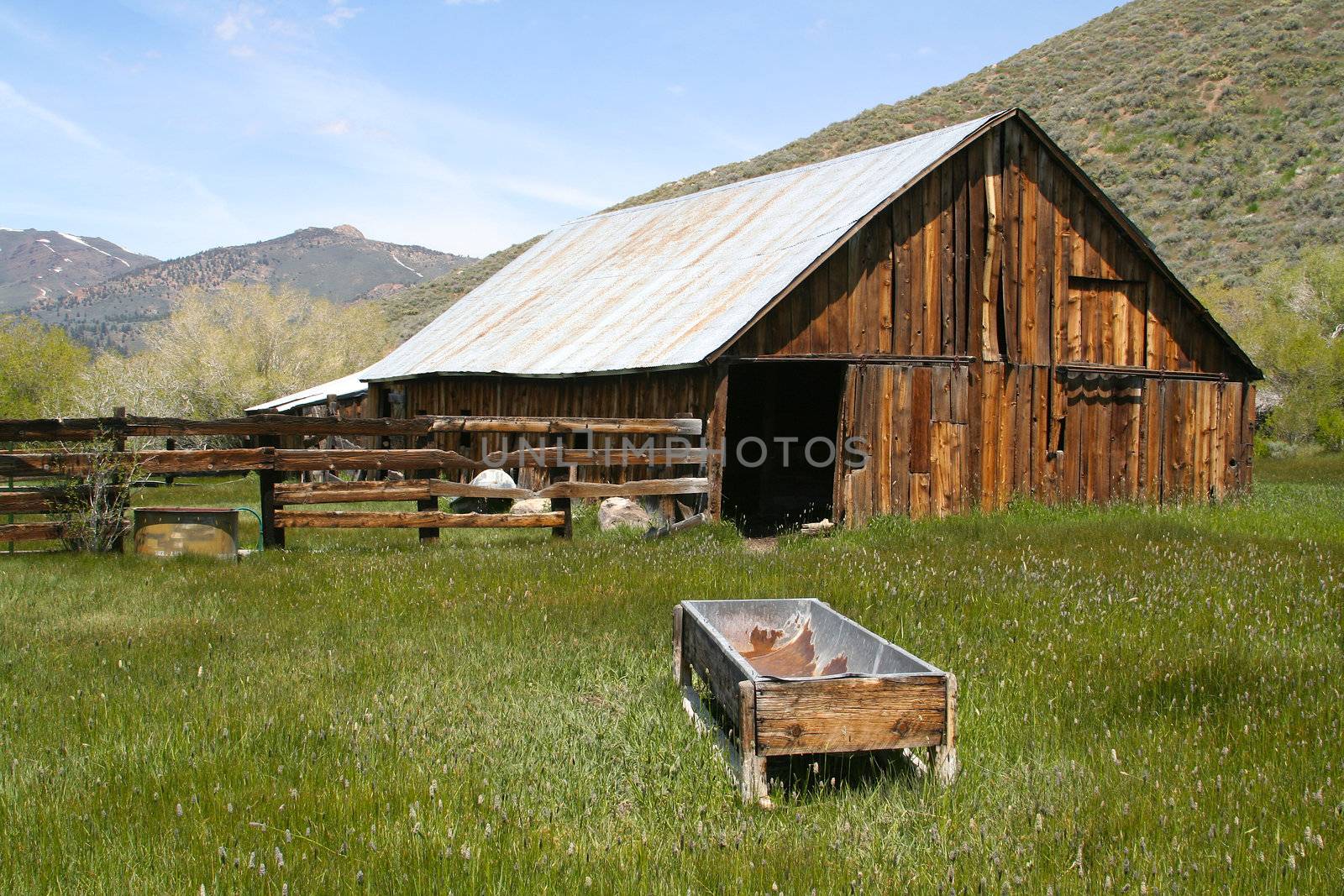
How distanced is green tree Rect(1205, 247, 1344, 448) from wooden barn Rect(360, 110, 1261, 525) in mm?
18543

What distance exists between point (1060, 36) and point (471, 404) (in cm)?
6421

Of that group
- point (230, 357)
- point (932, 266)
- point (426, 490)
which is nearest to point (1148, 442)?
point (932, 266)

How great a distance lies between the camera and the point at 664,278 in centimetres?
1950

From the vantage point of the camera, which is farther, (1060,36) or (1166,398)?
(1060,36)

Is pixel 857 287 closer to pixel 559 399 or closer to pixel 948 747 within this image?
pixel 559 399

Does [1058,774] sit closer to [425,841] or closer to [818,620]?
[818,620]

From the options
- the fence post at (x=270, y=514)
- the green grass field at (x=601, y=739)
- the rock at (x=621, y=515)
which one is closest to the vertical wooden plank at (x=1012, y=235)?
the rock at (x=621, y=515)

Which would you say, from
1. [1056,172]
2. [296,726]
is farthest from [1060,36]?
[296,726]

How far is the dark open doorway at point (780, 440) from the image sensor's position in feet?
67.9

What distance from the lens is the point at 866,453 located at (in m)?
15.1

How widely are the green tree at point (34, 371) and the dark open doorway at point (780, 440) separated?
31339mm

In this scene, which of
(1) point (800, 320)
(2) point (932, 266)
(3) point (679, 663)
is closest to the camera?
(3) point (679, 663)

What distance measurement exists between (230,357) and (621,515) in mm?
30083

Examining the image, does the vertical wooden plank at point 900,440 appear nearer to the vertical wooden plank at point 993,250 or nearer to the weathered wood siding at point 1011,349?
the weathered wood siding at point 1011,349
